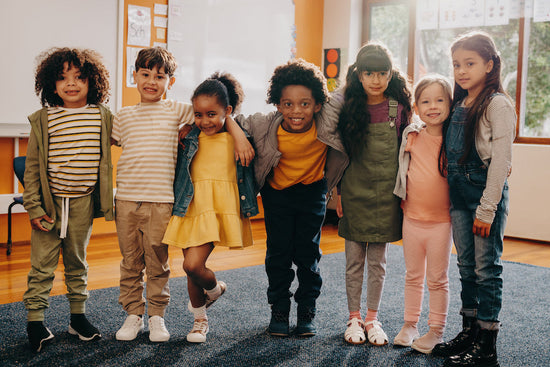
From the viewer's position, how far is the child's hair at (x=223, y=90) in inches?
76.7

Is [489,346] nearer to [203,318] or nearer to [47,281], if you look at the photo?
[203,318]

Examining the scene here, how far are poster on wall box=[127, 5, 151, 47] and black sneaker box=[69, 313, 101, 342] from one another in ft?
8.01

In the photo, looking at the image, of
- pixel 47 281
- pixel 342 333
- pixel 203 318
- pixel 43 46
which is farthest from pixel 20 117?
pixel 342 333

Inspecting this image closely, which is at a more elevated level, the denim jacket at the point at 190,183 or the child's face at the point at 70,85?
the child's face at the point at 70,85

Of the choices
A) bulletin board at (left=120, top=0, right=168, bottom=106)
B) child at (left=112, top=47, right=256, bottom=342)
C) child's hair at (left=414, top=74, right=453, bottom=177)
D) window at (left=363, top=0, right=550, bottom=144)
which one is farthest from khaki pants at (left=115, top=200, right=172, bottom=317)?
window at (left=363, top=0, right=550, bottom=144)

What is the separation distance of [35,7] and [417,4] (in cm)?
312

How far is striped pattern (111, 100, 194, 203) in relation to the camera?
198 cm

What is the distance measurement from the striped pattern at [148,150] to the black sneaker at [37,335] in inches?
20.4

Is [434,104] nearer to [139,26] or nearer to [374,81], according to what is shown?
[374,81]

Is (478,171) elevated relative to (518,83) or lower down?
lower down

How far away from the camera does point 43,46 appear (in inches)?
139

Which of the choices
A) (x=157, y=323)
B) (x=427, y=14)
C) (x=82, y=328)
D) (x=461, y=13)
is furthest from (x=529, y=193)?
(x=82, y=328)

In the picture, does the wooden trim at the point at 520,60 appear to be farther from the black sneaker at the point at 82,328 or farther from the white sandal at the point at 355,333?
the black sneaker at the point at 82,328

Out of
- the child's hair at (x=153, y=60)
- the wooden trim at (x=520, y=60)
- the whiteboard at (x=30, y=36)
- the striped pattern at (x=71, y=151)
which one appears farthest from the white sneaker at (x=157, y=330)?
the wooden trim at (x=520, y=60)
